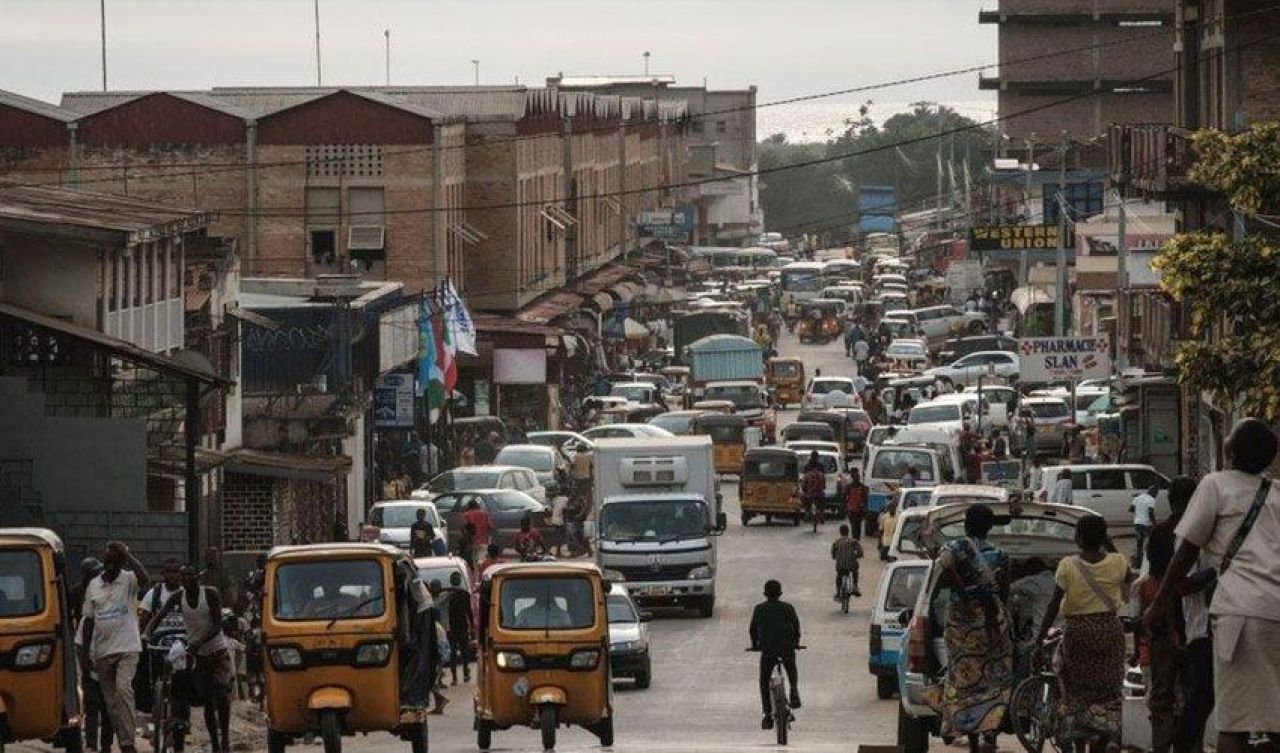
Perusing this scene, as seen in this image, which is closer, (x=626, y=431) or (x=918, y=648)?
(x=918, y=648)

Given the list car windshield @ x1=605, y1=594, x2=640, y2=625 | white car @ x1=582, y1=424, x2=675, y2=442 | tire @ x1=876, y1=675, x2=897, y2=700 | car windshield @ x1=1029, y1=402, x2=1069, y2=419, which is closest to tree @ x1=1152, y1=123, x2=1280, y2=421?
tire @ x1=876, y1=675, x2=897, y2=700

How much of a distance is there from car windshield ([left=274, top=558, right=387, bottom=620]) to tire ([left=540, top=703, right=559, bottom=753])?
6.93ft

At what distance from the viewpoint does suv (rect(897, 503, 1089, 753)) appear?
763 inches

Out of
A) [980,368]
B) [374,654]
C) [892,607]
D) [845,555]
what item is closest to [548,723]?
[374,654]

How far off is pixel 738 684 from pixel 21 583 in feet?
48.9

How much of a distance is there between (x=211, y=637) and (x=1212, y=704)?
9.45 metres

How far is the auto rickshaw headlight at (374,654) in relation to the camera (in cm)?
2141

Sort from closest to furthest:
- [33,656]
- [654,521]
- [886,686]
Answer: [33,656] → [886,686] → [654,521]

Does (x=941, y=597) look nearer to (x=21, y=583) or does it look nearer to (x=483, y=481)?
(x=21, y=583)

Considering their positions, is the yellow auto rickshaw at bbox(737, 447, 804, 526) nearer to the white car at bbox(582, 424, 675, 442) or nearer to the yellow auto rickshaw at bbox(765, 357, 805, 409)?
the white car at bbox(582, 424, 675, 442)

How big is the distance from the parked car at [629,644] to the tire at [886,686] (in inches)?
106

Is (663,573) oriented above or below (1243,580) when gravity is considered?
below

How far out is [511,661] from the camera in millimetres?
23719

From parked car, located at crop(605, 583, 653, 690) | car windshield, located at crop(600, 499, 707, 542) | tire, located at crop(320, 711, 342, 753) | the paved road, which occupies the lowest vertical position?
the paved road
